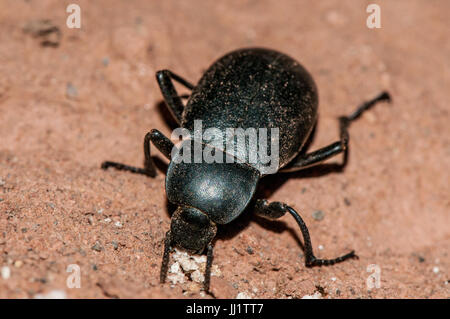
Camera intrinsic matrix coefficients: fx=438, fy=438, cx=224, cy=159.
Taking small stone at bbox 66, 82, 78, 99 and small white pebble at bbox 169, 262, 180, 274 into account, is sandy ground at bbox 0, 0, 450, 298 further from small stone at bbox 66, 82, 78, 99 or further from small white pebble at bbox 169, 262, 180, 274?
small white pebble at bbox 169, 262, 180, 274

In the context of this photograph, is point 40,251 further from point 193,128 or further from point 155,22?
point 155,22

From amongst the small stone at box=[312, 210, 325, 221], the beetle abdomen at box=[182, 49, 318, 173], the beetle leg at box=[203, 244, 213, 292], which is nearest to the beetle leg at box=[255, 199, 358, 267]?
the beetle abdomen at box=[182, 49, 318, 173]

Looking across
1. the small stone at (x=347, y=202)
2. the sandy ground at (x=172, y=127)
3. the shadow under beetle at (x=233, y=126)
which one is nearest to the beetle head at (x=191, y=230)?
the shadow under beetle at (x=233, y=126)

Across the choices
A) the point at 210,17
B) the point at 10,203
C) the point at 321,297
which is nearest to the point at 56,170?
the point at 10,203

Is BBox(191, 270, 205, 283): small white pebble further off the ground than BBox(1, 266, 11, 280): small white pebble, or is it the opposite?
BBox(1, 266, 11, 280): small white pebble

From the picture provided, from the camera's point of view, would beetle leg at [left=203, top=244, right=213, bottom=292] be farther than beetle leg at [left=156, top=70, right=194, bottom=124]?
No

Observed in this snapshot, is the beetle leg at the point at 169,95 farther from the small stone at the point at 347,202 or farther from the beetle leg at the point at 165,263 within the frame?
the small stone at the point at 347,202
